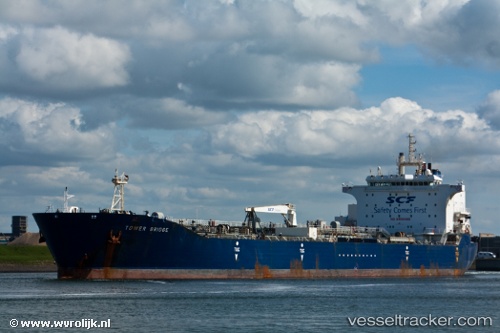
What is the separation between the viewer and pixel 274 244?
6469cm

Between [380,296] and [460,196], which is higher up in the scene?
[460,196]

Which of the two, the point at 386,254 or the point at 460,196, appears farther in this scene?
the point at 460,196

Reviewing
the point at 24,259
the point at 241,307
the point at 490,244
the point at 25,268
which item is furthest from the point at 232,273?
the point at 490,244

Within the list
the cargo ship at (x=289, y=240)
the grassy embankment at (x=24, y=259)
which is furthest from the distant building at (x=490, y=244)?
the grassy embankment at (x=24, y=259)

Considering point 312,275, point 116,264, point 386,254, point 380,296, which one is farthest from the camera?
point 386,254

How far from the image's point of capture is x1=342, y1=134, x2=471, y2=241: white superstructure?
255 ft

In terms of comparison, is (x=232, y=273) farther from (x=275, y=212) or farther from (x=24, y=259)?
(x=24, y=259)

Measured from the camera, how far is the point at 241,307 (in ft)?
147

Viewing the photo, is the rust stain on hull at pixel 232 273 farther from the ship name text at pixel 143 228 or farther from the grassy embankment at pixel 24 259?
the grassy embankment at pixel 24 259

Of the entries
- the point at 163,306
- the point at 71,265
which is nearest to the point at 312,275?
the point at 71,265

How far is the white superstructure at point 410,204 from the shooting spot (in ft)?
255

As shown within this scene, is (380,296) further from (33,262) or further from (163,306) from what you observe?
(33,262)

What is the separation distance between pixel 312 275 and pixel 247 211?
19.8 ft

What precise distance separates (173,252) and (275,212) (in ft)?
46.8
